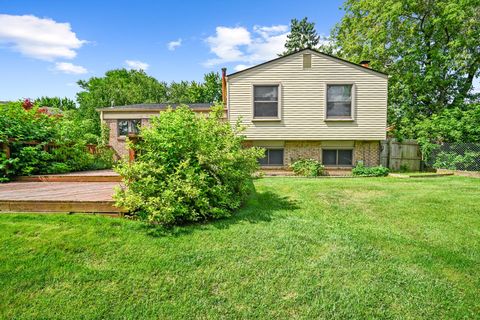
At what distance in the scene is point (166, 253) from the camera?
2.87 metres

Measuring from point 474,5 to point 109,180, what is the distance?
1794 centimetres

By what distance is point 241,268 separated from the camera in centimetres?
267

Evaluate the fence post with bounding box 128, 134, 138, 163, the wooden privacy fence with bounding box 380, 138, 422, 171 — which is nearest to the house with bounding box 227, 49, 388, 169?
the wooden privacy fence with bounding box 380, 138, 422, 171

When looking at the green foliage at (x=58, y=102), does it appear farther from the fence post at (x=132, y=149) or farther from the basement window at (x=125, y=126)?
the fence post at (x=132, y=149)

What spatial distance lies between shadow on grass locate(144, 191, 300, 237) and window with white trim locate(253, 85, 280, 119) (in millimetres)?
5511

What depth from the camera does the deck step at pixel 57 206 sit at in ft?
11.9

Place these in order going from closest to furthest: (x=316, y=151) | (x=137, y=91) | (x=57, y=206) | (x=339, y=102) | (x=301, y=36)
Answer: (x=57, y=206)
(x=339, y=102)
(x=316, y=151)
(x=137, y=91)
(x=301, y=36)

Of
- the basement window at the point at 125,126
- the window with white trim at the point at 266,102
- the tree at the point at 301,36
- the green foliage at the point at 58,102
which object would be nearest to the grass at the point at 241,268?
the window with white trim at the point at 266,102

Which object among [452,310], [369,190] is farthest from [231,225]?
[369,190]

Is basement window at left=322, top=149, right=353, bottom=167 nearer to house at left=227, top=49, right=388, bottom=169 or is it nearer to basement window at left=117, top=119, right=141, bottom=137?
house at left=227, top=49, right=388, bottom=169

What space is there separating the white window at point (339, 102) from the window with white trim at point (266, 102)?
2.22m

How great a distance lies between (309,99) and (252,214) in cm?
780

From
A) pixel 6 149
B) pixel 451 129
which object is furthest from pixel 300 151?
pixel 6 149

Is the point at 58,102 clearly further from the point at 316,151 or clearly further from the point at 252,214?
the point at 252,214
